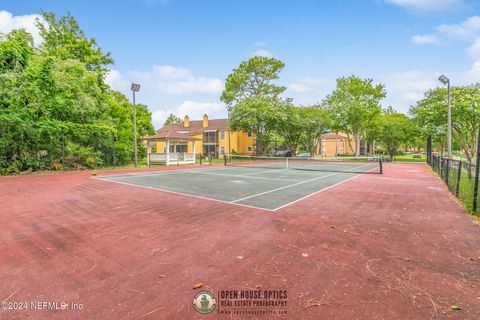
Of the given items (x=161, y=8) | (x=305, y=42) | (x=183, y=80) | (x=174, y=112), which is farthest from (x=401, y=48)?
(x=174, y=112)

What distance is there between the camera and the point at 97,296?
92.8 inches

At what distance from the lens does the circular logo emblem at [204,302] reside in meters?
2.20

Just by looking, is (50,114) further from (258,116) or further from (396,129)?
(396,129)

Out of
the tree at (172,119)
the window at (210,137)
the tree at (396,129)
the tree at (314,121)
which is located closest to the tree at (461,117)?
the tree at (396,129)

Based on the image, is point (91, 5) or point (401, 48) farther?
point (401, 48)

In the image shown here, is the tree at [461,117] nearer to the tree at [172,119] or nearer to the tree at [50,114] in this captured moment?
the tree at [50,114]

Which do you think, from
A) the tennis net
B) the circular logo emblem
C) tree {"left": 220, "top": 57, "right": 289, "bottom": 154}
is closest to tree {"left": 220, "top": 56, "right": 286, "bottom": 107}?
tree {"left": 220, "top": 57, "right": 289, "bottom": 154}

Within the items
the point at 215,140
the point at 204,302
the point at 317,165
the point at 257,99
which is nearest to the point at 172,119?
the point at 215,140

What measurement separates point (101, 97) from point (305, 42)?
17.5 metres

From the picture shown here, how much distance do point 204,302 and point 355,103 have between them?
33.3m

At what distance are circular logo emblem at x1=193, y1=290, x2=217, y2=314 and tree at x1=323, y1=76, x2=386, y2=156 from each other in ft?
107

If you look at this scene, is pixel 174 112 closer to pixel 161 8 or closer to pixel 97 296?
pixel 161 8

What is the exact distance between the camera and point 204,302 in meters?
2.29

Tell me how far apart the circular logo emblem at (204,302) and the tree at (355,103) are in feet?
107
